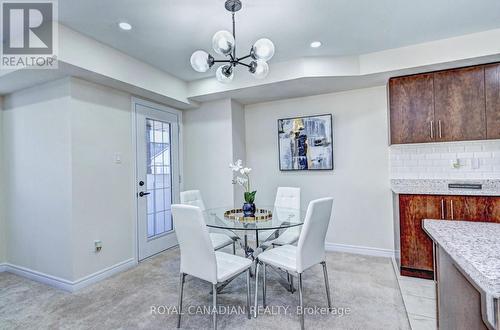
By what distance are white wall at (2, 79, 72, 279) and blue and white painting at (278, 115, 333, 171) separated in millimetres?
2737

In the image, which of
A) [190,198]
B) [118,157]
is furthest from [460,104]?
[118,157]

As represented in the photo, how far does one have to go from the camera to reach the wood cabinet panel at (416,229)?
266cm

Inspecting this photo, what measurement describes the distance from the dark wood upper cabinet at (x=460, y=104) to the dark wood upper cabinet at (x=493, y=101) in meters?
0.04

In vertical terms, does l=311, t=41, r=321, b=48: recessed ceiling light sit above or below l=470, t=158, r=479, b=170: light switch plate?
above

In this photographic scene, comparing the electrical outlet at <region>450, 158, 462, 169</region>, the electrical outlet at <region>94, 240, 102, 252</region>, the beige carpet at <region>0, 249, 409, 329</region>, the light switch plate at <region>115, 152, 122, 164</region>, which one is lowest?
the beige carpet at <region>0, 249, 409, 329</region>

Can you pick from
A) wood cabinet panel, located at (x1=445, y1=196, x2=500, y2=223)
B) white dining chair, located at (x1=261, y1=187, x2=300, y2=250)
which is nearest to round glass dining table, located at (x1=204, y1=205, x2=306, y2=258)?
white dining chair, located at (x1=261, y1=187, x2=300, y2=250)

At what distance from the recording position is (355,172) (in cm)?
355

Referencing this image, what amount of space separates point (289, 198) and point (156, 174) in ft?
6.36

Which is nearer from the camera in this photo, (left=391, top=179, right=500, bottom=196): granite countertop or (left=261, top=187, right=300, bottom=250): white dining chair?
(left=391, top=179, right=500, bottom=196): granite countertop

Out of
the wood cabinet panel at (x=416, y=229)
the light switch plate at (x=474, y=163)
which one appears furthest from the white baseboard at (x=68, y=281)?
Answer: the light switch plate at (x=474, y=163)

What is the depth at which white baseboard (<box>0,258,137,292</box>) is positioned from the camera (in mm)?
2629

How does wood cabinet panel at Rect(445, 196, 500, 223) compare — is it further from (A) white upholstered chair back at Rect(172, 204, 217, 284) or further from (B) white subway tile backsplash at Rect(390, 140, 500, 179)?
(A) white upholstered chair back at Rect(172, 204, 217, 284)

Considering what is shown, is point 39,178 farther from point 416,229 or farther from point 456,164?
point 456,164

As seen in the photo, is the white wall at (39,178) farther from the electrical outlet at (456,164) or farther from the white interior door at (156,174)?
the electrical outlet at (456,164)
